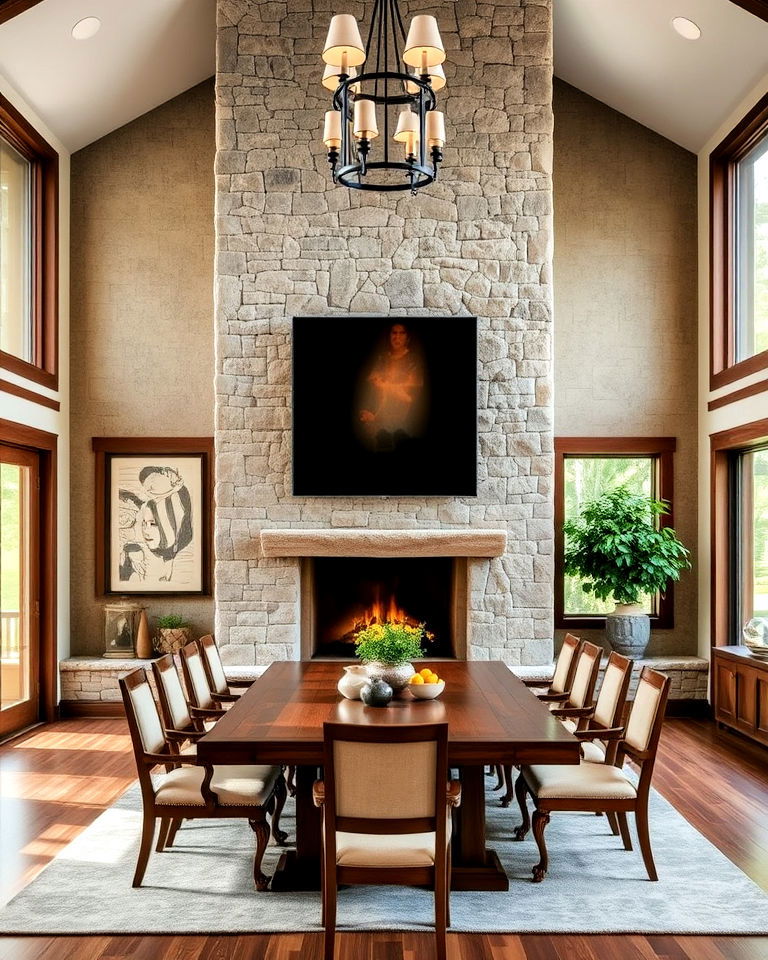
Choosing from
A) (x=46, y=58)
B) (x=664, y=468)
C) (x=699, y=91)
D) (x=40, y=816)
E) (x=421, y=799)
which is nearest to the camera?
(x=421, y=799)

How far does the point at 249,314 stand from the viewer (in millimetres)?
7258

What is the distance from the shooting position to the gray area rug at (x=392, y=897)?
368 cm

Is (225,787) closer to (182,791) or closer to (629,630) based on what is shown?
(182,791)

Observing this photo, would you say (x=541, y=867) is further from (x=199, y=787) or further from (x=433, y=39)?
(x=433, y=39)

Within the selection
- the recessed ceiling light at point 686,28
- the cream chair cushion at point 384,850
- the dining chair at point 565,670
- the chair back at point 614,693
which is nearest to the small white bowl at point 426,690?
the chair back at point 614,693

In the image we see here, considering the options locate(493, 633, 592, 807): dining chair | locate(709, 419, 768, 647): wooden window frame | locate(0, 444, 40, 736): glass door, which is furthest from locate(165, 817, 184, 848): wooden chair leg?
locate(709, 419, 768, 647): wooden window frame

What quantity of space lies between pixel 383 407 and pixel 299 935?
4295mm

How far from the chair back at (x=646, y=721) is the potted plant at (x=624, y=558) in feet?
10.6

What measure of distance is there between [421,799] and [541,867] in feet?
3.79

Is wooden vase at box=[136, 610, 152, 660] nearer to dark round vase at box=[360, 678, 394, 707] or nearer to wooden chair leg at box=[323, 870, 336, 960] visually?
dark round vase at box=[360, 678, 394, 707]

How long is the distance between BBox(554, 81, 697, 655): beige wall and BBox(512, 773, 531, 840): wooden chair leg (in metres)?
3.66

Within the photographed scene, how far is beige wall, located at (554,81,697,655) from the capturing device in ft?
27.0

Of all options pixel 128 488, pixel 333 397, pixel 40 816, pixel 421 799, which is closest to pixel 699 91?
pixel 333 397

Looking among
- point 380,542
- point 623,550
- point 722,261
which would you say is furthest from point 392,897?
point 722,261
